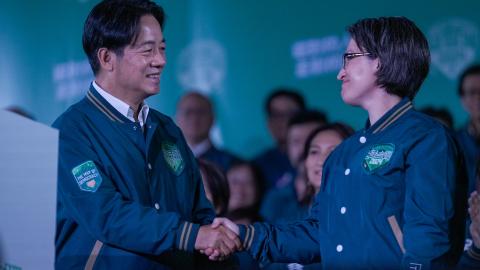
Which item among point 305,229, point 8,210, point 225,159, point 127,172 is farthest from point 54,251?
point 225,159

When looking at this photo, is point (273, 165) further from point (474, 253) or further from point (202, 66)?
point (474, 253)

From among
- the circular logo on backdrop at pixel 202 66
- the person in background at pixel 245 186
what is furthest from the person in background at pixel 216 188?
the circular logo on backdrop at pixel 202 66

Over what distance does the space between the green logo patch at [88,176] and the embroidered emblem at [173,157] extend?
11.7 inches

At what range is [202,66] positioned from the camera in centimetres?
680

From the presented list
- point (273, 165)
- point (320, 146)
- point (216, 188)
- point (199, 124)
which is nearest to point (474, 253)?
point (320, 146)

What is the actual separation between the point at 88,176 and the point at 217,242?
500mm

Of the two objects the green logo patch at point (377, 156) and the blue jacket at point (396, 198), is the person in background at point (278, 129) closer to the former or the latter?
the blue jacket at point (396, 198)

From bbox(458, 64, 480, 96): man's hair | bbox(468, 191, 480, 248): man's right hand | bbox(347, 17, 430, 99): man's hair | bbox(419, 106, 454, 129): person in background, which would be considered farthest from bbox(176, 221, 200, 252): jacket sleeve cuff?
bbox(458, 64, 480, 96): man's hair

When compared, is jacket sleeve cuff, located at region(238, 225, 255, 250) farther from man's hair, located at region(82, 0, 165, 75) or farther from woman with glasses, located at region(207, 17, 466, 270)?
man's hair, located at region(82, 0, 165, 75)

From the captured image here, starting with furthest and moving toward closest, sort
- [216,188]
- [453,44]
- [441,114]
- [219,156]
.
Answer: [219,156] → [453,44] → [441,114] → [216,188]

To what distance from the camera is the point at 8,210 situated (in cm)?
306

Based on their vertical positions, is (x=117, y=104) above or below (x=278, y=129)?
above

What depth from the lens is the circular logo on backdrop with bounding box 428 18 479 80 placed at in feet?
19.3

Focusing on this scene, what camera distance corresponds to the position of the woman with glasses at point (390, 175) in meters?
3.01
